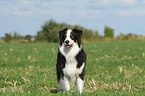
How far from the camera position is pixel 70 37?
436 cm

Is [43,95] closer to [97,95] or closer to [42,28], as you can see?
[97,95]

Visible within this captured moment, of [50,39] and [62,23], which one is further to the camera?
[62,23]

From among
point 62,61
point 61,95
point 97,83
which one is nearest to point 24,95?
point 61,95

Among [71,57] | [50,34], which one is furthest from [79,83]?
[50,34]

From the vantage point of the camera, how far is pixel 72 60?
14.7ft

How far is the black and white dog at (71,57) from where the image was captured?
172 inches

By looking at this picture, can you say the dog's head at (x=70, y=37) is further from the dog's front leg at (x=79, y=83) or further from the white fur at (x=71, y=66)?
the dog's front leg at (x=79, y=83)

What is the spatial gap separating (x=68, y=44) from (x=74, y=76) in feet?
3.07

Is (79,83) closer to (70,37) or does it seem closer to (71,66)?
(71,66)

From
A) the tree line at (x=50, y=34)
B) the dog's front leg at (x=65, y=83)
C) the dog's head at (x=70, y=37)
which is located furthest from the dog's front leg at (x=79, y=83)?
the tree line at (x=50, y=34)

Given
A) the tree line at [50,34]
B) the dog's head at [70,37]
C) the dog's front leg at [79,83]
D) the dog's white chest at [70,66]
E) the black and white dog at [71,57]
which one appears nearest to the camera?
the dog's head at [70,37]

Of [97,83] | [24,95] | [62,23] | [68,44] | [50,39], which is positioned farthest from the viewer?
[62,23]

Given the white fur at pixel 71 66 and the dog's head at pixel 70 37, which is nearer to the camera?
the dog's head at pixel 70 37

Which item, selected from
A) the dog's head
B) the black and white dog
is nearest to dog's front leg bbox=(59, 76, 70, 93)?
the black and white dog
